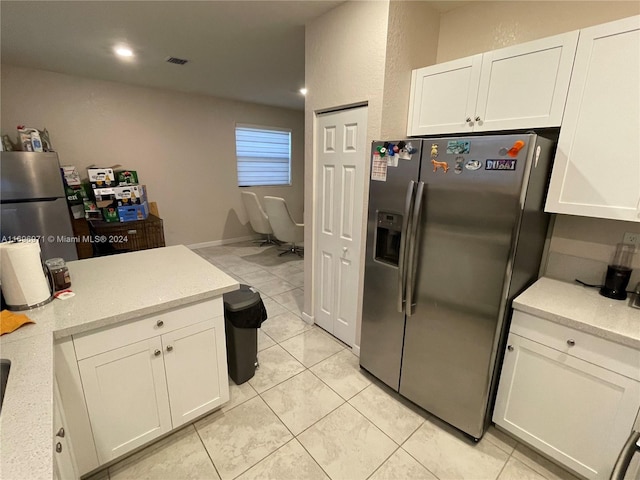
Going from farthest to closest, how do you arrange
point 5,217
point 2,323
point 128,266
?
point 5,217 < point 128,266 < point 2,323

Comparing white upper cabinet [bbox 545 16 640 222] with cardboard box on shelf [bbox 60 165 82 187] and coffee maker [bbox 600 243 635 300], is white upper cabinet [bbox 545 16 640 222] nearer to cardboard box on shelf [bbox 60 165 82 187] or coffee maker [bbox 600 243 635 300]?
coffee maker [bbox 600 243 635 300]

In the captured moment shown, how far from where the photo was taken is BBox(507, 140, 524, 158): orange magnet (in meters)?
1.23

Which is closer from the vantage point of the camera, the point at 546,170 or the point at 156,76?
the point at 546,170

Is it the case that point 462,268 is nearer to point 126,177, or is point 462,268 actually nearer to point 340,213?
point 340,213

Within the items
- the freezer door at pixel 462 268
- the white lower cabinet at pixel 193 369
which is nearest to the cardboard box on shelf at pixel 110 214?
the white lower cabinet at pixel 193 369

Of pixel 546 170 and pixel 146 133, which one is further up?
pixel 146 133

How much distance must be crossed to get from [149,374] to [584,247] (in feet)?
7.85

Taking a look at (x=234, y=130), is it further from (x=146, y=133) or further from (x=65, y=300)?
(x=65, y=300)

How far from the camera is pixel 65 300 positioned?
132 centimetres

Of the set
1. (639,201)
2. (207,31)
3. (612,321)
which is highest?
(207,31)

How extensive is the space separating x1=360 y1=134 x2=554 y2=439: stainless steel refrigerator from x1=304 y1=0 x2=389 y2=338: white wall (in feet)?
1.27

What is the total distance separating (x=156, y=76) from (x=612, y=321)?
4.69 meters

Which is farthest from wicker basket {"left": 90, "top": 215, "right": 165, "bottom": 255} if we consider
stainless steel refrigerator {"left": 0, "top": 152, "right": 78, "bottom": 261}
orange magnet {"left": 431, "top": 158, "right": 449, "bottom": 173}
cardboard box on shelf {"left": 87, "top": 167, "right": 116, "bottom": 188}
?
orange magnet {"left": 431, "top": 158, "right": 449, "bottom": 173}

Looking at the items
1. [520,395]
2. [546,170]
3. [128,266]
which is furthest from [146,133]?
[520,395]
